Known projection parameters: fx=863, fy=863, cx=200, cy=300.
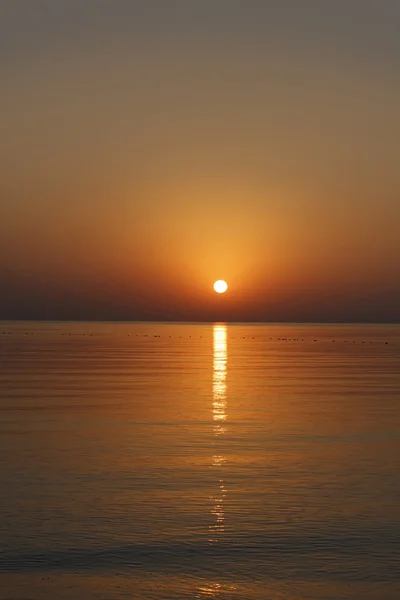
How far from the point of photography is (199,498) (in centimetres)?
2141

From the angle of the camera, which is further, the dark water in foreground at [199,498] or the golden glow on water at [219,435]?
the golden glow on water at [219,435]

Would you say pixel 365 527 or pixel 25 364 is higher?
pixel 25 364

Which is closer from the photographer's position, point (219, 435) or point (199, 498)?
point (199, 498)

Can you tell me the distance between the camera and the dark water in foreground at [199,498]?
15258mm

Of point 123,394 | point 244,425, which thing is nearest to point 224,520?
point 244,425

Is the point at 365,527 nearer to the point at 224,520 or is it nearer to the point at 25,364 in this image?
the point at 224,520

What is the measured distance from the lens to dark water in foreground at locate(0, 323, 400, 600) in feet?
50.1

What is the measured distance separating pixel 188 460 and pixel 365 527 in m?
8.70

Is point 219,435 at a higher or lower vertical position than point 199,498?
higher

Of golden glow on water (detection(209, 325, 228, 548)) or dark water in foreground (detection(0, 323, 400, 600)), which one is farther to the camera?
golden glow on water (detection(209, 325, 228, 548))

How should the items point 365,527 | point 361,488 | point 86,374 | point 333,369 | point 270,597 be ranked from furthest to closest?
point 333,369
point 86,374
point 361,488
point 365,527
point 270,597

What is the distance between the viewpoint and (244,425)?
35062 mm

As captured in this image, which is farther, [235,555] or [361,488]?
[361,488]

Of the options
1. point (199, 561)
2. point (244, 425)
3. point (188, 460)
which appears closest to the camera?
point (199, 561)
